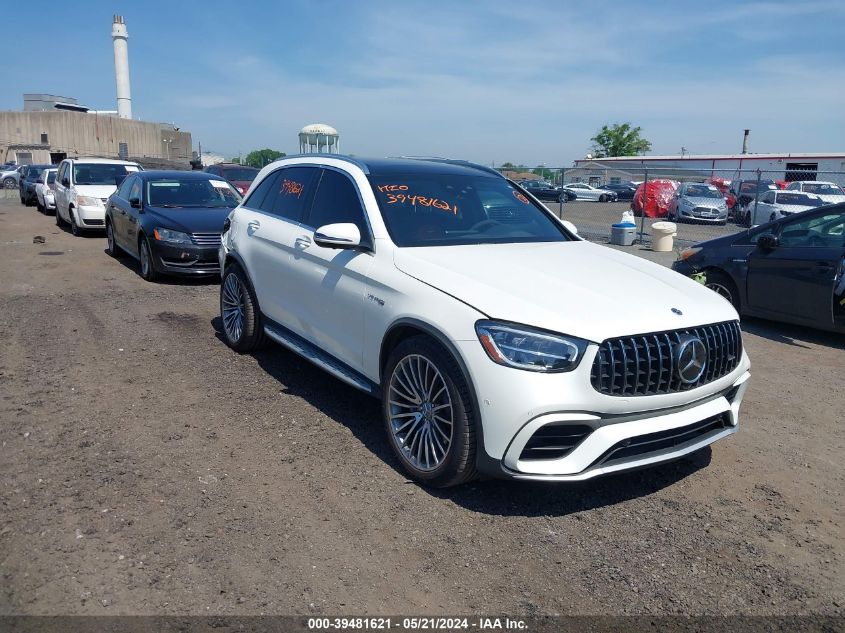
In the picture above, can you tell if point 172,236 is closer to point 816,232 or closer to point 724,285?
point 724,285

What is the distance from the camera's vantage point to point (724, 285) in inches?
328

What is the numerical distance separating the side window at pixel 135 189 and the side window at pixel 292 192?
19.7 feet

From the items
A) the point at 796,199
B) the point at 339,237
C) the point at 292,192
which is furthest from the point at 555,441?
the point at 796,199

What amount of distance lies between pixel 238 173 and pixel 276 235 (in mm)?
19681

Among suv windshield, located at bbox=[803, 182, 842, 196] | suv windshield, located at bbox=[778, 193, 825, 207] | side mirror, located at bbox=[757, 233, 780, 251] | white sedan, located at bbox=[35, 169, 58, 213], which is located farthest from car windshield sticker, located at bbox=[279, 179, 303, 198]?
suv windshield, located at bbox=[803, 182, 842, 196]

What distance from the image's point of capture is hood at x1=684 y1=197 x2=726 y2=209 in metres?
23.3

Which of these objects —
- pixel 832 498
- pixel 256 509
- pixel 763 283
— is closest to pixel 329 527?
pixel 256 509

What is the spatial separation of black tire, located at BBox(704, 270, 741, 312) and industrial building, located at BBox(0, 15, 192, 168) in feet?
231

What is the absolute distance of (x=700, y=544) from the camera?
3.47 metres

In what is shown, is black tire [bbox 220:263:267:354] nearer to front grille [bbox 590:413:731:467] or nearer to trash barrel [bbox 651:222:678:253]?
front grille [bbox 590:413:731:467]

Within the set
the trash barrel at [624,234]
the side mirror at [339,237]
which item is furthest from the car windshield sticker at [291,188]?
→ the trash barrel at [624,234]

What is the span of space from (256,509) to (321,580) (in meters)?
0.74

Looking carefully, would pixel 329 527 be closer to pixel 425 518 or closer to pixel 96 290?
pixel 425 518

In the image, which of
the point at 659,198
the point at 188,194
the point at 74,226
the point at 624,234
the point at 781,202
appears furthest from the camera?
the point at 659,198
